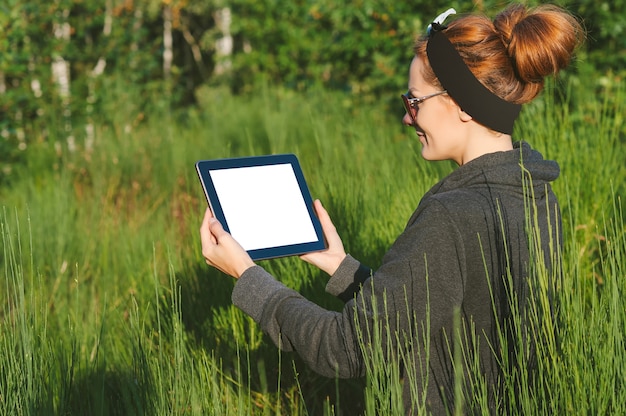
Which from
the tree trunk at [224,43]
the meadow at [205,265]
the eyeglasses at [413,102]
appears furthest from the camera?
the tree trunk at [224,43]

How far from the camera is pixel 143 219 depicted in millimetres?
4797

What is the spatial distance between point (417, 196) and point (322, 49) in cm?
532

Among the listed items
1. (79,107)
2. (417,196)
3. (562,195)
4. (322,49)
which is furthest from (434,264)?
(322,49)

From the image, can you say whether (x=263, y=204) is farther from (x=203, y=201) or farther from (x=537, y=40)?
(x=203, y=201)

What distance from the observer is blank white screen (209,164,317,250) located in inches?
82.9

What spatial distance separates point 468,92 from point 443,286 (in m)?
0.51

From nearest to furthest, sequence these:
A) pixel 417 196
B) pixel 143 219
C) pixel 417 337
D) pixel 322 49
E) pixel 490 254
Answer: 1. pixel 417 337
2. pixel 490 254
3. pixel 417 196
4. pixel 143 219
5. pixel 322 49

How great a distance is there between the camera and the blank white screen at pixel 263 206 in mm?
2105

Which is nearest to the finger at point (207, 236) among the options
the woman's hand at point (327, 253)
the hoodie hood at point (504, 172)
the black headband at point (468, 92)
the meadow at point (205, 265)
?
the meadow at point (205, 265)

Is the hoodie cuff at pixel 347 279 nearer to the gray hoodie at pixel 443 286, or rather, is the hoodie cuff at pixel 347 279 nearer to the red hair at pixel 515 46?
the gray hoodie at pixel 443 286

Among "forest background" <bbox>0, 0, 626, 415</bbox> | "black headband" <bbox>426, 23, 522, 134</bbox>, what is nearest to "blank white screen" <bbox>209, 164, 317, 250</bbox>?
"forest background" <bbox>0, 0, 626, 415</bbox>

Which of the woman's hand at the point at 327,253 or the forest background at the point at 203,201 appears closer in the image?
the forest background at the point at 203,201

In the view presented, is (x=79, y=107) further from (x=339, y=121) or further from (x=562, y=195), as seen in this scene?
(x=562, y=195)

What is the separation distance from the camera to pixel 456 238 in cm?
182
